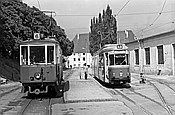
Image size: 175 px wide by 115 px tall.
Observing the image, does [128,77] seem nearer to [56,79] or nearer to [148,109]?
[56,79]

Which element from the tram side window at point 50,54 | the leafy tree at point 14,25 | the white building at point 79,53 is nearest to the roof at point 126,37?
the white building at point 79,53

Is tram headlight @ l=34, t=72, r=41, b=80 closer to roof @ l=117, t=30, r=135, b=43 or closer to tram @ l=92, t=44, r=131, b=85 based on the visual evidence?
tram @ l=92, t=44, r=131, b=85

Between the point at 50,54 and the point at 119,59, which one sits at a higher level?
the point at 50,54

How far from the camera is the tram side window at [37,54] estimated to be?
1688 centimetres

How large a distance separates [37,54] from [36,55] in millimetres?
86

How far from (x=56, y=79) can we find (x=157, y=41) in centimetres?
2782

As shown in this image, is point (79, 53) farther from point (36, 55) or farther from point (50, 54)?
point (36, 55)

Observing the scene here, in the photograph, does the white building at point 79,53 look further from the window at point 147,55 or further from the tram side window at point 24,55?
the tram side window at point 24,55

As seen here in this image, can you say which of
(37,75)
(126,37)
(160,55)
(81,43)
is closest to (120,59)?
(37,75)

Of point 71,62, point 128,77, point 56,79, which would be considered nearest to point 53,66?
point 56,79

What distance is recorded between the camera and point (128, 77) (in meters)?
22.6

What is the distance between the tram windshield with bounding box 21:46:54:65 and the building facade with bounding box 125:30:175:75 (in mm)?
17328

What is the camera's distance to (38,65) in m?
16.6

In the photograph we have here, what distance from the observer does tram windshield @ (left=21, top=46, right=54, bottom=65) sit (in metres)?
16.8
